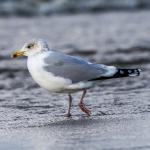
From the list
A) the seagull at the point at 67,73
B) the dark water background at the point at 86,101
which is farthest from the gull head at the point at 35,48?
the dark water background at the point at 86,101

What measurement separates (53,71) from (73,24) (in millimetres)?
12109

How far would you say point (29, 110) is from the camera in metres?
7.30

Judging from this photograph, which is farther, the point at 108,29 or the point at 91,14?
the point at 91,14

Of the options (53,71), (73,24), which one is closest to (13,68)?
(53,71)

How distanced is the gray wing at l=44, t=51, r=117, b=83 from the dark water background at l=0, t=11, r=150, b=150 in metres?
0.41

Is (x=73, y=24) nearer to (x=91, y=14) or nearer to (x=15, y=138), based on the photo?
(x=91, y=14)

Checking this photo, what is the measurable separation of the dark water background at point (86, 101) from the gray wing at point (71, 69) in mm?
409

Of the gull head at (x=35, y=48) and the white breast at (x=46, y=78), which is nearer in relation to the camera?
the white breast at (x=46, y=78)

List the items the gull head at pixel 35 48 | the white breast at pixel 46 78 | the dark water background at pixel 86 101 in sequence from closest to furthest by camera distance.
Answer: the dark water background at pixel 86 101 → the white breast at pixel 46 78 → the gull head at pixel 35 48

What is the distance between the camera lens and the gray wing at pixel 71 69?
22.1 feet

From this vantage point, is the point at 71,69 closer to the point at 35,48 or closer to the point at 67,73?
the point at 67,73

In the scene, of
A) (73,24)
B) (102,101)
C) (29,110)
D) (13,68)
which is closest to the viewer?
(29,110)

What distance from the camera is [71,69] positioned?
6.79 m

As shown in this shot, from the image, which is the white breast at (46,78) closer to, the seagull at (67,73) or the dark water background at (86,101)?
the seagull at (67,73)
